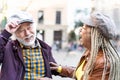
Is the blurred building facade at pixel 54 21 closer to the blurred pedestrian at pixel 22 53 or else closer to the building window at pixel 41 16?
the building window at pixel 41 16

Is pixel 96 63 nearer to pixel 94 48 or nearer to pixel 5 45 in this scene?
pixel 94 48

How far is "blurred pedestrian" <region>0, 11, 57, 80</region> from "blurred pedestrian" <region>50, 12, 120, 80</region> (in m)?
0.36

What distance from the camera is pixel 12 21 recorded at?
264 centimetres

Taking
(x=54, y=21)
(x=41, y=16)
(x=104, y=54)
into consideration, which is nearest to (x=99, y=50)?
(x=104, y=54)

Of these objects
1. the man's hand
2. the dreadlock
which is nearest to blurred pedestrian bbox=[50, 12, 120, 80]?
the dreadlock

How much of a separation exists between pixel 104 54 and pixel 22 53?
2.07ft

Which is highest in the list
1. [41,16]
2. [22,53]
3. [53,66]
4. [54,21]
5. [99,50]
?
[99,50]

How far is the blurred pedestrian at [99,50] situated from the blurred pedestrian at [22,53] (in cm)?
36

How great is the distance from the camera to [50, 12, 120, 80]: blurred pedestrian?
7.30ft

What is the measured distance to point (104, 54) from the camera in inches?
89.0

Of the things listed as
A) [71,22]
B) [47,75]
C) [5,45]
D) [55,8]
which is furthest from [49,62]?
[71,22]

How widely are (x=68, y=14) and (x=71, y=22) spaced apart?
4584 mm

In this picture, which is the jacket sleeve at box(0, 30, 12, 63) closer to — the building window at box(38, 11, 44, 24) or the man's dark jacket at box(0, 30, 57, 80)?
the man's dark jacket at box(0, 30, 57, 80)

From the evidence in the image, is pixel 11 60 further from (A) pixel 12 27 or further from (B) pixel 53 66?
(B) pixel 53 66
